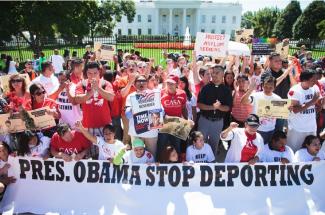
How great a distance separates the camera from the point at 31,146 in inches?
209

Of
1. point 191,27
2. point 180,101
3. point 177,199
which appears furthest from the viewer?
point 191,27

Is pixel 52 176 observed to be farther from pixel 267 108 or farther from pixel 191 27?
pixel 191 27

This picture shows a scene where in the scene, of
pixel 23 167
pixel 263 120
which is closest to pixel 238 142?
pixel 263 120

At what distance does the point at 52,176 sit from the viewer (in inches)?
205

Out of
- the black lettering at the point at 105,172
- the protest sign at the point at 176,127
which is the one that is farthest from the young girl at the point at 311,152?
the black lettering at the point at 105,172

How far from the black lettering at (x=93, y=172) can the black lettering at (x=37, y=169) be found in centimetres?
76

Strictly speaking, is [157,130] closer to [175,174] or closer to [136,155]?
[136,155]

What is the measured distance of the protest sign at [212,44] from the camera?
7.39m

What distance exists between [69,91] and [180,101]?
6.03ft

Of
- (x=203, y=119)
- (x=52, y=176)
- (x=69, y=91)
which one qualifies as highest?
(x=69, y=91)

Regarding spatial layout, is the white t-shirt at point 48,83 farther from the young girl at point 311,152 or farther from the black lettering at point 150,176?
the young girl at point 311,152

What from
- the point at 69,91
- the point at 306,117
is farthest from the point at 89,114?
the point at 306,117

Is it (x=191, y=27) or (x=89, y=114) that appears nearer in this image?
(x=89, y=114)

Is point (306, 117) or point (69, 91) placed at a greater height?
point (69, 91)
